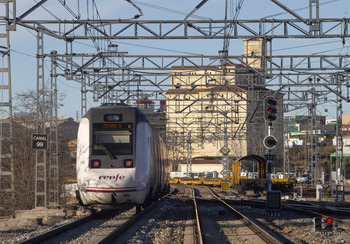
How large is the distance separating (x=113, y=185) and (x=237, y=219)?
13.3 ft

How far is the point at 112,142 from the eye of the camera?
16.4m

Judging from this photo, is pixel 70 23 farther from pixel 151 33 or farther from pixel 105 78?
pixel 105 78

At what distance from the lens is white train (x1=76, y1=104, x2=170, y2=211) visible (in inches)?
625

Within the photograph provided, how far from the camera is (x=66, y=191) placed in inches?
1181

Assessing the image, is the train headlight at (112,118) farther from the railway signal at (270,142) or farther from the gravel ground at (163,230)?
the railway signal at (270,142)

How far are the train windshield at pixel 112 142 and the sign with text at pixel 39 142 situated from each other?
9.94 ft

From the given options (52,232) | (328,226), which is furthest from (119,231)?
(328,226)

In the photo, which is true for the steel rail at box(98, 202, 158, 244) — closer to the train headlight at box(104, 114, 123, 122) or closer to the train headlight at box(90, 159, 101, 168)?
the train headlight at box(90, 159, 101, 168)

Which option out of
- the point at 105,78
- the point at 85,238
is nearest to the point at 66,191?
the point at 105,78

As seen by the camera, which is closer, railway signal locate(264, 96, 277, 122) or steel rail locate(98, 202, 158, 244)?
steel rail locate(98, 202, 158, 244)

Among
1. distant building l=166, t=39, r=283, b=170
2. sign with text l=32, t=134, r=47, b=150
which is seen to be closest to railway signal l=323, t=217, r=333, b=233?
sign with text l=32, t=134, r=47, b=150

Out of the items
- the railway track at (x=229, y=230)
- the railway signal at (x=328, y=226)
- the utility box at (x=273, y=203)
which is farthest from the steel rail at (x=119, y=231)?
the railway signal at (x=328, y=226)

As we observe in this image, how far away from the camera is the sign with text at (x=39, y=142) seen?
1861 cm

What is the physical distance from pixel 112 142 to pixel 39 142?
11.6 ft
